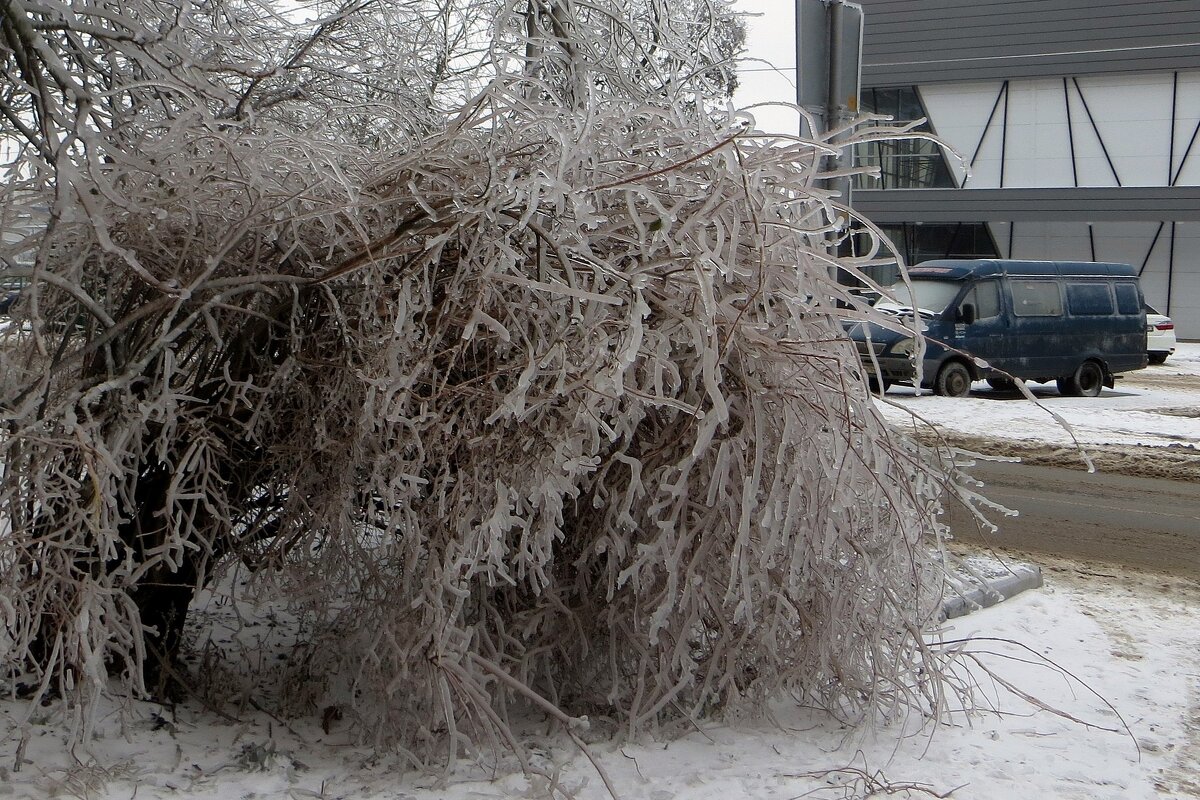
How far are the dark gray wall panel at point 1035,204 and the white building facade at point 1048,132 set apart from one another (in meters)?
0.03

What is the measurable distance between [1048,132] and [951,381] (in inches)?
701

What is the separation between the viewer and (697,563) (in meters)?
3.53

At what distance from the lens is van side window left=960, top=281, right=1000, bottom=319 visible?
52.0 feet

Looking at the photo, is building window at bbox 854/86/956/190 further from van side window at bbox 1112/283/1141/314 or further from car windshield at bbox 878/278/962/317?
car windshield at bbox 878/278/962/317

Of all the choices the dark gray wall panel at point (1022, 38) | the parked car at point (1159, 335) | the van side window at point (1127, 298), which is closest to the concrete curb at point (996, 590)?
the van side window at point (1127, 298)

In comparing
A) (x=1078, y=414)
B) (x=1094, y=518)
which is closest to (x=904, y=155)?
(x=1078, y=414)

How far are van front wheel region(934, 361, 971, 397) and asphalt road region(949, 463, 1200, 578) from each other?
192 inches

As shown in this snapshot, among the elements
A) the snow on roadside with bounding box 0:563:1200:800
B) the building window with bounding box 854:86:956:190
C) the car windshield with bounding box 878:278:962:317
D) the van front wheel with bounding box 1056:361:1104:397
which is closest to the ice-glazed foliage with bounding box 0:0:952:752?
the snow on roadside with bounding box 0:563:1200:800

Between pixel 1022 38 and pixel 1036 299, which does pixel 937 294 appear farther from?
pixel 1022 38

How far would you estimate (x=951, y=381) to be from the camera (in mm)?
15281

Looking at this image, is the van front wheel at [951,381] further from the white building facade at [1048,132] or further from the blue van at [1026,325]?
the white building facade at [1048,132]

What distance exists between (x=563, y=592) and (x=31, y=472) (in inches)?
67.0

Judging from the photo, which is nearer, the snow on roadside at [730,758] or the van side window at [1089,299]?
the snow on roadside at [730,758]

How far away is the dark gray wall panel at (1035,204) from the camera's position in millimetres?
27781
